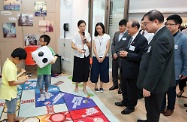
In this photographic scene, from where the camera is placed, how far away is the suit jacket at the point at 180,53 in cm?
216

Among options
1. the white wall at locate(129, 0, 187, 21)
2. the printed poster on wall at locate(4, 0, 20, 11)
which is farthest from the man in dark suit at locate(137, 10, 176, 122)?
the printed poster on wall at locate(4, 0, 20, 11)

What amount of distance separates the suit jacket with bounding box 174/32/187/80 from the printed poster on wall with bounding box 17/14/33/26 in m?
3.66

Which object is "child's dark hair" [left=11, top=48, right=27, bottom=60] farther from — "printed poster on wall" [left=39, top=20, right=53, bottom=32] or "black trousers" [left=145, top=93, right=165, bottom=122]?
"printed poster on wall" [left=39, top=20, right=53, bottom=32]

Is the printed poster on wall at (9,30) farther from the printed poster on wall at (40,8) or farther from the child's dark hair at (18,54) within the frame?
the child's dark hair at (18,54)

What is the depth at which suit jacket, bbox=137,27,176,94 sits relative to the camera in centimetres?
147

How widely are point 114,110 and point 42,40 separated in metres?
1.70

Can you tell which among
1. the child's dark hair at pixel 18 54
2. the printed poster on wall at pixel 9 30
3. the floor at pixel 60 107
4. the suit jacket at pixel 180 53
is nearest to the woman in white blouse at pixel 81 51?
the floor at pixel 60 107

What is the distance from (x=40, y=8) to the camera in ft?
13.9

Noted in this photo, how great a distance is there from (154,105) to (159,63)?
53cm

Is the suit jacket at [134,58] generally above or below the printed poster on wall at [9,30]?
below

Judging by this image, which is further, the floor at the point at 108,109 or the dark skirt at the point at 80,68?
the dark skirt at the point at 80,68

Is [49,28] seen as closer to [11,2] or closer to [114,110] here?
[11,2]

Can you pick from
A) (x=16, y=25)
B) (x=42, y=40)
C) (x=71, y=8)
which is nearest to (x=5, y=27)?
(x=16, y=25)

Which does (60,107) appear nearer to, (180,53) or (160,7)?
(180,53)
